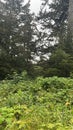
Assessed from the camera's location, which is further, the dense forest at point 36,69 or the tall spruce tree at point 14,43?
the tall spruce tree at point 14,43

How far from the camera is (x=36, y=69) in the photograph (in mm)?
14164

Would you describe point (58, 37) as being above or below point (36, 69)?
above

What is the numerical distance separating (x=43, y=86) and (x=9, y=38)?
680 centimetres

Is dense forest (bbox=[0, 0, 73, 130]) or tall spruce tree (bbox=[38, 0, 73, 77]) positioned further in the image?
tall spruce tree (bbox=[38, 0, 73, 77])

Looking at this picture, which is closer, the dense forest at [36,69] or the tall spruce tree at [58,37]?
the dense forest at [36,69]

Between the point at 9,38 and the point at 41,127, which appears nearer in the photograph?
the point at 41,127

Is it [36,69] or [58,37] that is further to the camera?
[58,37]

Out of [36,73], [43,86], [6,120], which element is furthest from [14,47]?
[6,120]

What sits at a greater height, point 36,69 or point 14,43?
point 14,43

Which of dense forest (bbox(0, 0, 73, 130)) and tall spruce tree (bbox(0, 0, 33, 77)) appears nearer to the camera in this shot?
dense forest (bbox(0, 0, 73, 130))

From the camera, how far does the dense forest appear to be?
14.0ft

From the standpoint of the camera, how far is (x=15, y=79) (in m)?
10.5

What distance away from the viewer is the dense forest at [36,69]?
427 cm

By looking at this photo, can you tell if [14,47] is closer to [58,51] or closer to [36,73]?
[36,73]
